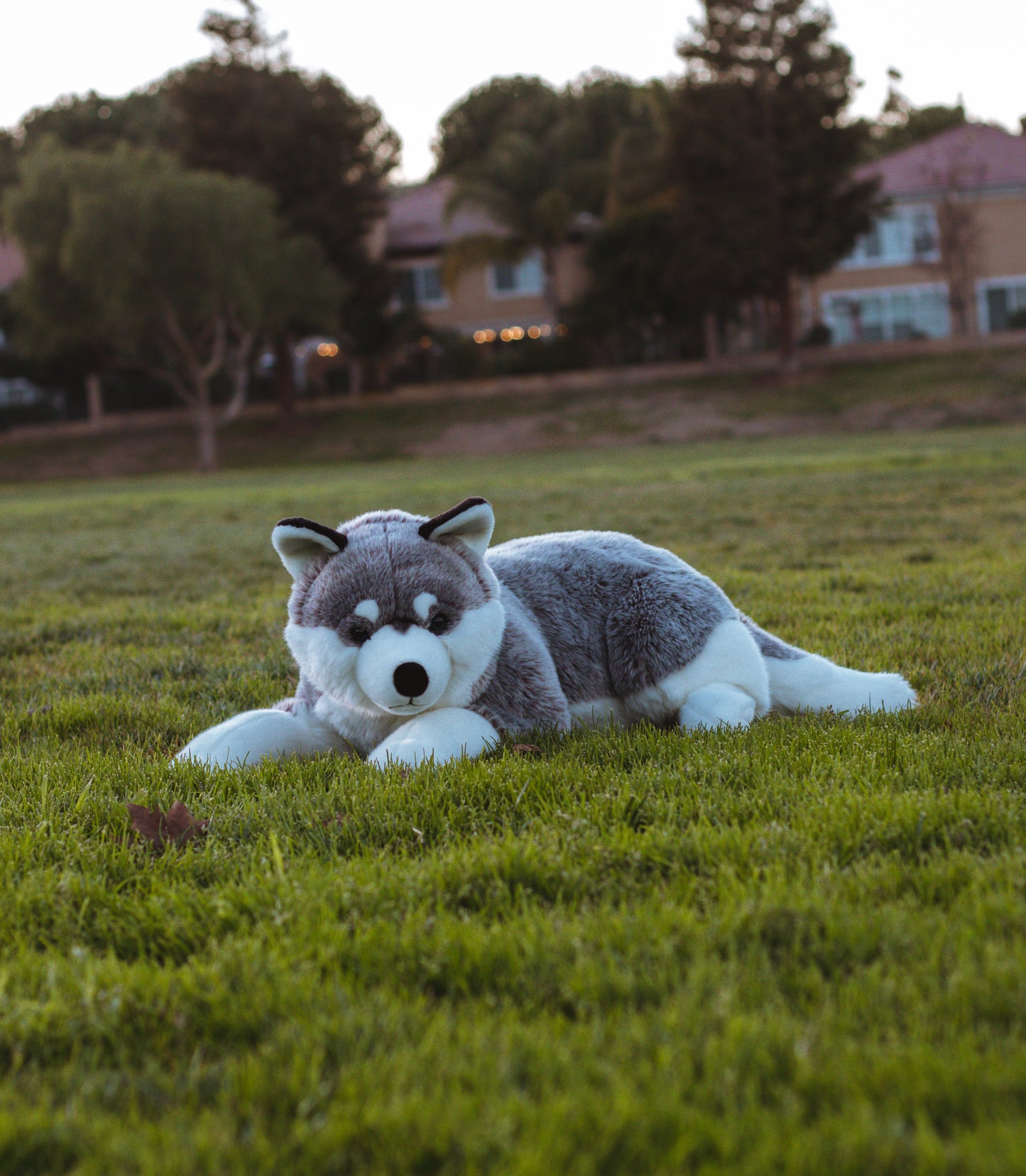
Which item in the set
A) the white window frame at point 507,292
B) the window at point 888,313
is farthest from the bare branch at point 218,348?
the window at point 888,313

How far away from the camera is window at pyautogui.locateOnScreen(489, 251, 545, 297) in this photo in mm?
46594

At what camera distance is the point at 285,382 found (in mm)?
40906

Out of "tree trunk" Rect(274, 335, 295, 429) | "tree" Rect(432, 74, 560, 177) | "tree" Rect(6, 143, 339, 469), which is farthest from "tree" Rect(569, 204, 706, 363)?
"tree" Rect(432, 74, 560, 177)

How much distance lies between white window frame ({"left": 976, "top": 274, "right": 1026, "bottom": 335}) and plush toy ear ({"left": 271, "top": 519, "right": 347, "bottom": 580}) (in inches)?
1824

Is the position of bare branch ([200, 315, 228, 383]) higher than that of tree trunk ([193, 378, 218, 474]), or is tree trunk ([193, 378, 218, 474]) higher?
bare branch ([200, 315, 228, 383])

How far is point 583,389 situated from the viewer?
3981 centimetres

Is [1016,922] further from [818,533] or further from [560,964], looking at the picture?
[818,533]

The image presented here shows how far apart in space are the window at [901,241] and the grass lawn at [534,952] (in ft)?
147

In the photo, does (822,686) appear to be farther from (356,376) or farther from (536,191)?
(356,376)

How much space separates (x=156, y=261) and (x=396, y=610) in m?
33.2

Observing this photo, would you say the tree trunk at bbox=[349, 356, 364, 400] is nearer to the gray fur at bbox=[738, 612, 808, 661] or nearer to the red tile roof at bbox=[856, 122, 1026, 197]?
the red tile roof at bbox=[856, 122, 1026, 197]

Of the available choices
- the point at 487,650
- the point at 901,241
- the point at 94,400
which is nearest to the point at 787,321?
the point at 901,241

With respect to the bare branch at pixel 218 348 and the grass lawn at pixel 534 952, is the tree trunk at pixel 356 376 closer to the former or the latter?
the bare branch at pixel 218 348

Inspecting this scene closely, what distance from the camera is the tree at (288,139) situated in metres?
38.6
